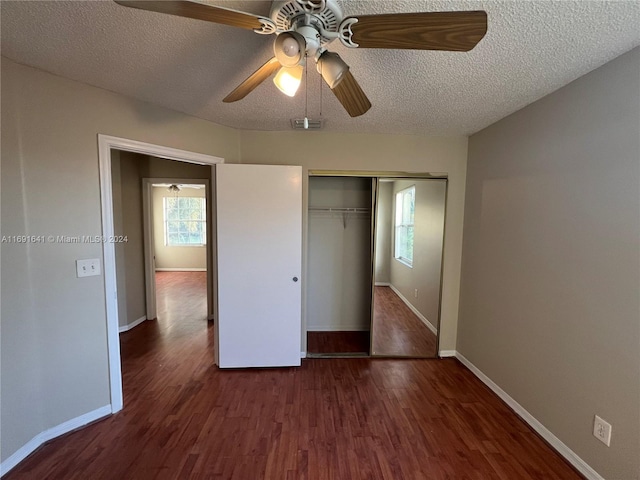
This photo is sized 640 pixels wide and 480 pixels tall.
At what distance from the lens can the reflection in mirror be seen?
2977mm

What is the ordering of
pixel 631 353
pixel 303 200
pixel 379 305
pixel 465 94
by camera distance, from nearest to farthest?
pixel 631 353 < pixel 465 94 < pixel 303 200 < pixel 379 305

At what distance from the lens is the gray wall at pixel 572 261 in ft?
4.75

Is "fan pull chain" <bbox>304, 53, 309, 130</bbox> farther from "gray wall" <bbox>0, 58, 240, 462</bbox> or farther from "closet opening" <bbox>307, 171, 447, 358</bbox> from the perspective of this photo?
"gray wall" <bbox>0, 58, 240, 462</bbox>

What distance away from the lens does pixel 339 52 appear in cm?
149

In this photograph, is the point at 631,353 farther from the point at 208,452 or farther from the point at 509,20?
the point at 208,452

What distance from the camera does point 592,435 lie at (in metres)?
1.60

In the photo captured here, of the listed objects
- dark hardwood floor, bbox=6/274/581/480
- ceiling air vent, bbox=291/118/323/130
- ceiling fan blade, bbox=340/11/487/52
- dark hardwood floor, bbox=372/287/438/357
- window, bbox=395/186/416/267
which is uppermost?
ceiling air vent, bbox=291/118/323/130

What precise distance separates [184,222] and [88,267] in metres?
6.26

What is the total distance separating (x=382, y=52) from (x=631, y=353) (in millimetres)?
2071

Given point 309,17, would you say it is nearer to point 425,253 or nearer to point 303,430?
point 303,430

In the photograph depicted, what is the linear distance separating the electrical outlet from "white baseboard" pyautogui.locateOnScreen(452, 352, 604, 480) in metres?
0.22

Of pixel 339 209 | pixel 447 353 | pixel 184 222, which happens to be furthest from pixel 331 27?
pixel 184 222

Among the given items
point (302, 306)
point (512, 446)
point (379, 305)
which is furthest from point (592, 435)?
point (302, 306)

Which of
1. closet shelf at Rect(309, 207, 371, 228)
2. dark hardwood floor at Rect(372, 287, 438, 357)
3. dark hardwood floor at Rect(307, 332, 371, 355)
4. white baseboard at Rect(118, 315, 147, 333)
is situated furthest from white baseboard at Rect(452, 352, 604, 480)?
white baseboard at Rect(118, 315, 147, 333)
